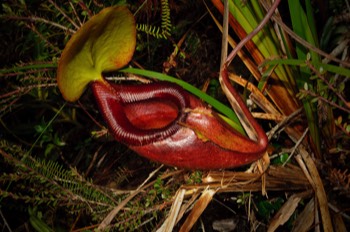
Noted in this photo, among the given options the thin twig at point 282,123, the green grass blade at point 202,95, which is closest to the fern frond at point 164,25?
the green grass blade at point 202,95

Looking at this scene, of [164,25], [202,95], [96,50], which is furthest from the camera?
[164,25]

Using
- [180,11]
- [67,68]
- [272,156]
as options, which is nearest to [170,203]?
[272,156]

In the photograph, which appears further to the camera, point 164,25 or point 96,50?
point 164,25

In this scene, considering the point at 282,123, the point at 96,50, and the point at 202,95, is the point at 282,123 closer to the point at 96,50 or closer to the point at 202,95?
the point at 202,95

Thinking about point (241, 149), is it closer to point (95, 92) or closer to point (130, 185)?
point (95, 92)

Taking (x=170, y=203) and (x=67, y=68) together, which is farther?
(x=170, y=203)

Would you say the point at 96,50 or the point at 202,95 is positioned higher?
the point at 96,50

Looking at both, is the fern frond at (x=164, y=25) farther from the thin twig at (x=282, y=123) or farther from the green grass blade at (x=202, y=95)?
the thin twig at (x=282, y=123)

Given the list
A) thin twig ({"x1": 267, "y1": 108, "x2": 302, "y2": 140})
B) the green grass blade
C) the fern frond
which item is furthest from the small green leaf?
thin twig ({"x1": 267, "y1": 108, "x2": 302, "y2": 140})

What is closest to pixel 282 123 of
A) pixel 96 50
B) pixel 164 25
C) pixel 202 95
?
pixel 202 95
